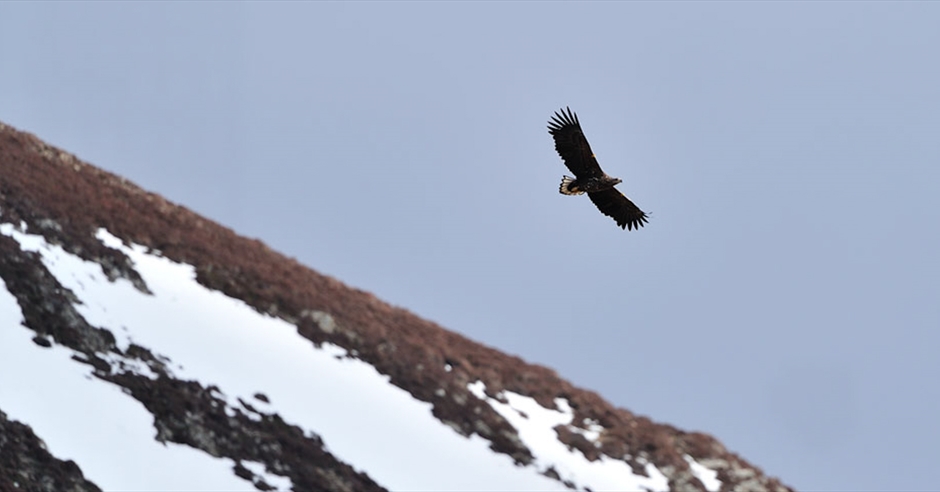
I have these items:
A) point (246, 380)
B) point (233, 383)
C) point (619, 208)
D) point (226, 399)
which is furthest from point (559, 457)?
point (619, 208)

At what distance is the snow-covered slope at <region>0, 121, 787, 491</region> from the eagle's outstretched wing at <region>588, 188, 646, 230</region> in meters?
10.0

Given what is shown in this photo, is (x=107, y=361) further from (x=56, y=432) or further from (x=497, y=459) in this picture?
(x=497, y=459)

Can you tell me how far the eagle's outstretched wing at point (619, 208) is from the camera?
30.7 m

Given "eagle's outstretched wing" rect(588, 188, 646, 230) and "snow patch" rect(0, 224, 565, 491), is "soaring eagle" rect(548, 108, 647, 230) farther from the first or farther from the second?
"snow patch" rect(0, 224, 565, 491)

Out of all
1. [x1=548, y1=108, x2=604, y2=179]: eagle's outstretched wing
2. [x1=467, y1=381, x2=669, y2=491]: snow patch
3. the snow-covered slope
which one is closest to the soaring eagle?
[x1=548, y1=108, x2=604, y2=179]: eagle's outstretched wing

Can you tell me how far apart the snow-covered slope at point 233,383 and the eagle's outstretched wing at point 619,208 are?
1001 cm

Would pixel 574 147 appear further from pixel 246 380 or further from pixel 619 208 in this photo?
pixel 246 380

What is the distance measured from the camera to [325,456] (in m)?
38.3

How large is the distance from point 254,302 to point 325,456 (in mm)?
8280

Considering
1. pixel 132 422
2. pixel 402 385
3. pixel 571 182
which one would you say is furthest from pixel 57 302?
pixel 571 182

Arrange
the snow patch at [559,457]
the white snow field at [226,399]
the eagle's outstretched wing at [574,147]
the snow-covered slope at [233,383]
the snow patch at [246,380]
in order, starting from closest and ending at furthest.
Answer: the eagle's outstretched wing at [574,147] → the white snow field at [226,399] → the snow-covered slope at [233,383] → the snow patch at [246,380] → the snow patch at [559,457]

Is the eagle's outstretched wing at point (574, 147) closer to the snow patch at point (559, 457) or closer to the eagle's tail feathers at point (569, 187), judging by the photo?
the eagle's tail feathers at point (569, 187)

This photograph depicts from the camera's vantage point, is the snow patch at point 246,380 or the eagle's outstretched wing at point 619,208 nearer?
the eagle's outstretched wing at point 619,208

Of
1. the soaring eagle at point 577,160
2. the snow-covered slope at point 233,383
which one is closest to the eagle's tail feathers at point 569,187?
the soaring eagle at point 577,160
